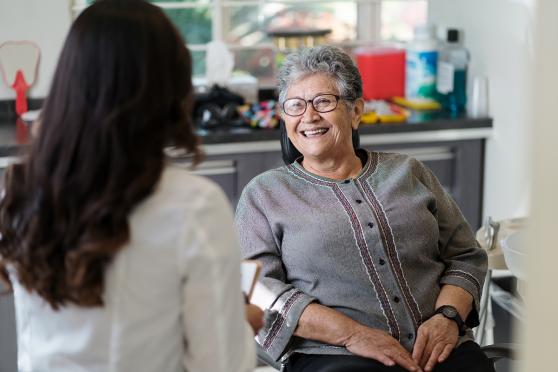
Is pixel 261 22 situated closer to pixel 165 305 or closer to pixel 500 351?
pixel 500 351

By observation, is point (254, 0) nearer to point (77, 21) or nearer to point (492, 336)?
point (492, 336)

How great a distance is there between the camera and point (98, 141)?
3.80ft

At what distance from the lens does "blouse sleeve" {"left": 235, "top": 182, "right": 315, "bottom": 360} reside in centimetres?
193

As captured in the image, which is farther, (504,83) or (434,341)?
(504,83)

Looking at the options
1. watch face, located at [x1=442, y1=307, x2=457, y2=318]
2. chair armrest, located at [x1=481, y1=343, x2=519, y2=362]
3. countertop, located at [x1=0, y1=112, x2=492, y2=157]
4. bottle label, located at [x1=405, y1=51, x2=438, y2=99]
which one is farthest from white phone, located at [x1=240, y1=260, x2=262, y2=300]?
bottle label, located at [x1=405, y1=51, x2=438, y2=99]

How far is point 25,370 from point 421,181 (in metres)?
1.14

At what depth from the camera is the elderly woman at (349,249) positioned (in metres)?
1.92

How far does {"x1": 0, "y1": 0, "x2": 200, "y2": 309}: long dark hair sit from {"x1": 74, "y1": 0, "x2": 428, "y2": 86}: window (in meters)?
2.29

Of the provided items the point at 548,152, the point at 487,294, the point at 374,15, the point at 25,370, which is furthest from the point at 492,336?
the point at 548,152

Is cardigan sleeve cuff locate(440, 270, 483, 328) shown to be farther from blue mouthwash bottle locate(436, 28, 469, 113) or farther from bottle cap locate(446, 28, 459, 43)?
bottle cap locate(446, 28, 459, 43)

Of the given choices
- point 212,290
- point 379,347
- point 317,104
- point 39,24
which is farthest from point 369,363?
point 39,24

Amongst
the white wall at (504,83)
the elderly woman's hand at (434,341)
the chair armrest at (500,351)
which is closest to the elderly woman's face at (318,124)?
the elderly woman's hand at (434,341)

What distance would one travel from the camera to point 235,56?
11.6ft

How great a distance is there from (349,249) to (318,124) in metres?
0.32
